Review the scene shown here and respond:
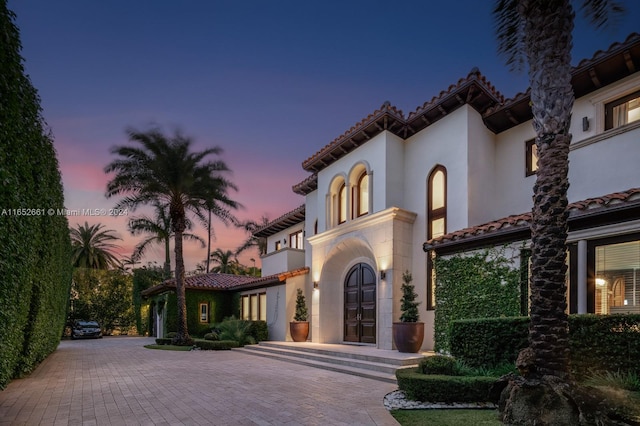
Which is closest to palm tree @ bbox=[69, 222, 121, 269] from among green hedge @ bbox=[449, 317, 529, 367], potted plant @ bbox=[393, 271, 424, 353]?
potted plant @ bbox=[393, 271, 424, 353]

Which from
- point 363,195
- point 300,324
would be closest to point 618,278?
point 363,195

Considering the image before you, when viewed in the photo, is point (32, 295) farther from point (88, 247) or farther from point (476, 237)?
point (88, 247)

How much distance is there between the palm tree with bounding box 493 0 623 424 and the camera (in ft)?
17.7

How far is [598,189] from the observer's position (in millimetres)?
10211

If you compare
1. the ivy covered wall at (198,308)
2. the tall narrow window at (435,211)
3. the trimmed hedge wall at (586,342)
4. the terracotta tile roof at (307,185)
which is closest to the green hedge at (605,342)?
the trimmed hedge wall at (586,342)

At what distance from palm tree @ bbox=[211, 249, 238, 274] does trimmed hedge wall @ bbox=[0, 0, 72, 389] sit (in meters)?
36.0

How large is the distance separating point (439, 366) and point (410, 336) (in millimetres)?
4198

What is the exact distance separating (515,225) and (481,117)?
4.87 metres

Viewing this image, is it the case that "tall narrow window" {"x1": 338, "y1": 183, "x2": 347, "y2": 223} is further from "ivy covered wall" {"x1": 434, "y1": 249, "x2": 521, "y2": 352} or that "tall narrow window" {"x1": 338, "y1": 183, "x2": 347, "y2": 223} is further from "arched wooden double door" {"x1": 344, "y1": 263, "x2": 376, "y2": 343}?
"ivy covered wall" {"x1": 434, "y1": 249, "x2": 521, "y2": 352}

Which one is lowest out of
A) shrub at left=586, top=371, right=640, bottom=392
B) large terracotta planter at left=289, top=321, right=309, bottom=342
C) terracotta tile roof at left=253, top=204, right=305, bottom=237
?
large terracotta planter at left=289, top=321, right=309, bottom=342

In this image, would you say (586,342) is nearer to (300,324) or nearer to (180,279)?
(300,324)

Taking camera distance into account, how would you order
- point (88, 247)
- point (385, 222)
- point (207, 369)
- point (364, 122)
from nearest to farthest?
point (207, 369)
point (385, 222)
point (364, 122)
point (88, 247)

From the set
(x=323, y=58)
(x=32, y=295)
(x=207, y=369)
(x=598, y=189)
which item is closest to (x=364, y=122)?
(x=323, y=58)

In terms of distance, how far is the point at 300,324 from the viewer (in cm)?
1711
